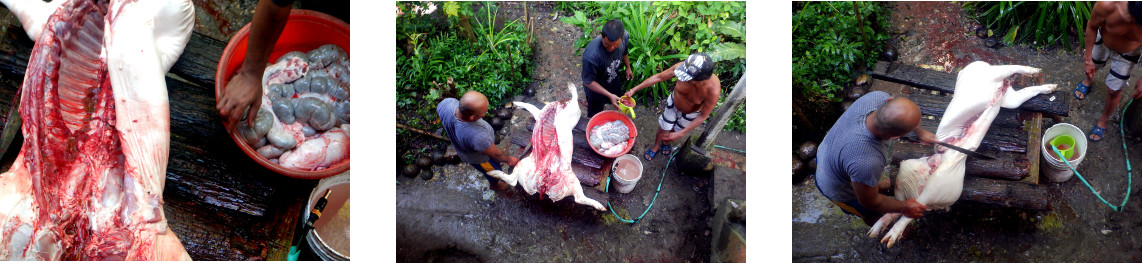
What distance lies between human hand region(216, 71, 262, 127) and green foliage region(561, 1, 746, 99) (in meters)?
1.35

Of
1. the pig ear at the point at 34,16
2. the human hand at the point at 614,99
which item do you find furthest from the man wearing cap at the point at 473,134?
the pig ear at the point at 34,16

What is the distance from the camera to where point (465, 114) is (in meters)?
2.53

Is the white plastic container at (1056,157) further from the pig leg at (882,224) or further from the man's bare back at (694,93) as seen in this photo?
the man's bare back at (694,93)

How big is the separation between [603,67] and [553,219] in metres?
0.72

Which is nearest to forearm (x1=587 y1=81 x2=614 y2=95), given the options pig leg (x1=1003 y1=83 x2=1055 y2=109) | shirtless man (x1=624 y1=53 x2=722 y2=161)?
shirtless man (x1=624 y1=53 x2=722 y2=161)

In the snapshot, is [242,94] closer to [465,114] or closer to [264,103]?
[264,103]

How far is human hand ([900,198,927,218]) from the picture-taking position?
2.51m

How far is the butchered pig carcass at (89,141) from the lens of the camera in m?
2.38

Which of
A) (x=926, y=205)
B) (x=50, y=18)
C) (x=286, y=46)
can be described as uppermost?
(x=50, y=18)

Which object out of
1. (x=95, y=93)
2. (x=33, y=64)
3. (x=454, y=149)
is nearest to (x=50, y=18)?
(x=33, y=64)

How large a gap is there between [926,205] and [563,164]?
1.55m

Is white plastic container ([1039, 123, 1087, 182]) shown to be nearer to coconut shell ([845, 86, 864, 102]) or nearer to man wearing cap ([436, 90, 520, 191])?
coconut shell ([845, 86, 864, 102])

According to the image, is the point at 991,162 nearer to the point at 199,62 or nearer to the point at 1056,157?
the point at 1056,157

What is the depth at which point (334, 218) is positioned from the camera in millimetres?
2605
